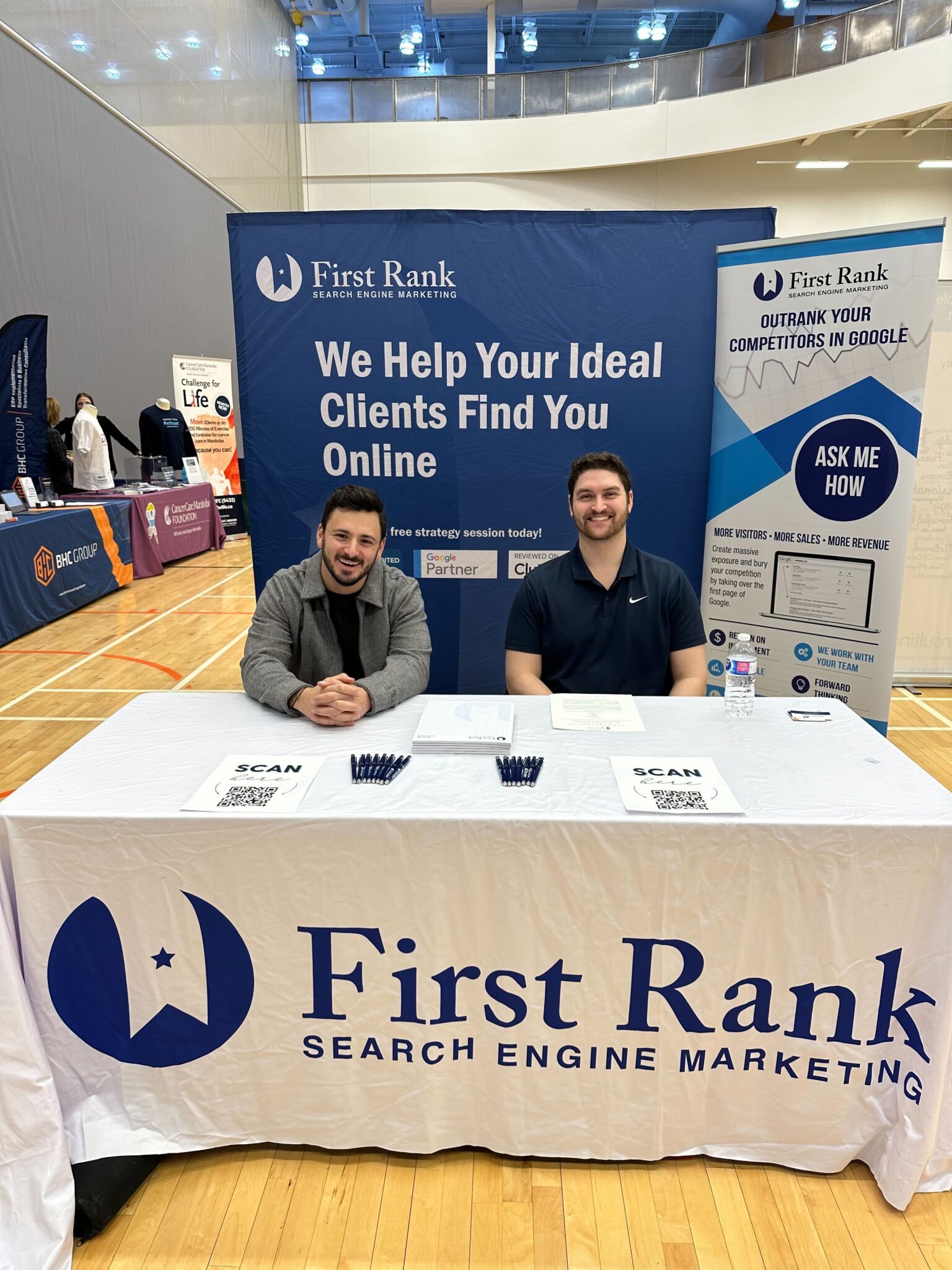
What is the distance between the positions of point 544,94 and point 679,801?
12.8 m

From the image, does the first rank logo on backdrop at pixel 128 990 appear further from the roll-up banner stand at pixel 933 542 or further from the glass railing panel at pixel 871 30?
the glass railing panel at pixel 871 30

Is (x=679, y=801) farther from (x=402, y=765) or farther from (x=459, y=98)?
(x=459, y=98)

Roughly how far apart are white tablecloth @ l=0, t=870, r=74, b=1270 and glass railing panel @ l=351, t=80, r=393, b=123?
13.3 meters

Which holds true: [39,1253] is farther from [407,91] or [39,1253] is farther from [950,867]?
[407,91]

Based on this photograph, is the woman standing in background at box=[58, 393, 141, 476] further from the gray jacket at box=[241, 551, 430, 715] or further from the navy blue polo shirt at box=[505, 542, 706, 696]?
the navy blue polo shirt at box=[505, 542, 706, 696]

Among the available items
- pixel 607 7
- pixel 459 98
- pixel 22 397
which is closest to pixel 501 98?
pixel 459 98

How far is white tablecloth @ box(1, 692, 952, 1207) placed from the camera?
1500 millimetres

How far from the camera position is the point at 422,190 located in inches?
482

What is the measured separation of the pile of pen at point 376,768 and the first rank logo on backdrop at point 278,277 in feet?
7.00

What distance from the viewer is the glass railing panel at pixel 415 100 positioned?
11.7 metres

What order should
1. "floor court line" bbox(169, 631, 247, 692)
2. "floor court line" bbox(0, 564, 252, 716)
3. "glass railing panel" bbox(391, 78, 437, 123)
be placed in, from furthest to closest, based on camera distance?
"glass railing panel" bbox(391, 78, 437, 123) < "floor court line" bbox(169, 631, 247, 692) < "floor court line" bbox(0, 564, 252, 716)

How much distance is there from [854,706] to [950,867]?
165 cm

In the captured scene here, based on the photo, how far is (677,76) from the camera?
10703mm

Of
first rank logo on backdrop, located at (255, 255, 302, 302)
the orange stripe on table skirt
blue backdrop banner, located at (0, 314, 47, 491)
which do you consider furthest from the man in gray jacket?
blue backdrop banner, located at (0, 314, 47, 491)
